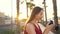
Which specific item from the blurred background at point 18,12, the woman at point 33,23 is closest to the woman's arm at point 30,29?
the woman at point 33,23

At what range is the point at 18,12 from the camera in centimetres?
345

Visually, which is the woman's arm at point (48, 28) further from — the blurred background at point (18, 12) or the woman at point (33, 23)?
the blurred background at point (18, 12)

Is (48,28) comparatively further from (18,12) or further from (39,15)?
(18,12)

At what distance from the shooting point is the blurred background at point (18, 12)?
337 cm

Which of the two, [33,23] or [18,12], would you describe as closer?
[33,23]

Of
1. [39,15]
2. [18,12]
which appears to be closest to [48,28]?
[39,15]

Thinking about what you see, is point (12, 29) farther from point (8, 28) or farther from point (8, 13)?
point (8, 13)

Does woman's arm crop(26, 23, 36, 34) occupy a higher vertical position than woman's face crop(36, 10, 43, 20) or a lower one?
lower

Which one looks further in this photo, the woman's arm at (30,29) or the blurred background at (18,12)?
the blurred background at (18,12)

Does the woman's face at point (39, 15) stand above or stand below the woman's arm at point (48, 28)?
above

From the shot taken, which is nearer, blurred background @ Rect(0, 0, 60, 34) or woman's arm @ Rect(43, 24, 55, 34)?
woman's arm @ Rect(43, 24, 55, 34)

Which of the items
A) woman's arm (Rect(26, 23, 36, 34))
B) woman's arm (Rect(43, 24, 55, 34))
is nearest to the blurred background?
woman's arm (Rect(43, 24, 55, 34))

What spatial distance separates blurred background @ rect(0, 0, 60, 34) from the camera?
337 centimetres

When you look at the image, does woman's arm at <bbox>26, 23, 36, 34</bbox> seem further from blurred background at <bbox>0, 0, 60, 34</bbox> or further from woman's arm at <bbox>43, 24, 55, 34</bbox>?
blurred background at <bbox>0, 0, 60, 34</bbox>
